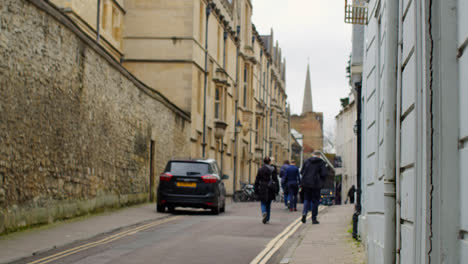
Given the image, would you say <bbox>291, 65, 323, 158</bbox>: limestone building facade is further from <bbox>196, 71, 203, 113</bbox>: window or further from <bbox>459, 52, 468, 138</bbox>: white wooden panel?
<bbox>459, 52, 468, 138</bbox>: white wooden panel

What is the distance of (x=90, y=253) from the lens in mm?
9781

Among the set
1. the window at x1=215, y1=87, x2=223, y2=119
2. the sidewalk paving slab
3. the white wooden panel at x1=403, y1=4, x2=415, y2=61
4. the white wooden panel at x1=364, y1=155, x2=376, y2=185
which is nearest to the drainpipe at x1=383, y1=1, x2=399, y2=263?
the white wooden panel at x1=403, y1=4, x2=415, y2=61

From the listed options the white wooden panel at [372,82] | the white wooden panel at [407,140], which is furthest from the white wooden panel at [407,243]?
the white wooden panel at [372,82]

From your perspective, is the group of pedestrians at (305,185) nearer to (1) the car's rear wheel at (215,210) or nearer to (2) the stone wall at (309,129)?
(1) the car's rear wheel at (215,210)

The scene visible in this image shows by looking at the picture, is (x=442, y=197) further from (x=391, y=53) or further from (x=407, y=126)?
(x=391, y=53)

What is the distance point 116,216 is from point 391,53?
13065 millimetres

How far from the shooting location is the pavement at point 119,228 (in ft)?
31.4

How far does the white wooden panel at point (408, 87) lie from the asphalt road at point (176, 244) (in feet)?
17.4

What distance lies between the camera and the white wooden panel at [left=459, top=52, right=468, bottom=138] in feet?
8.56

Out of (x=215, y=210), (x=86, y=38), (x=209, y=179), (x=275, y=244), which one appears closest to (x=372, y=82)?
(x=275, y=244)

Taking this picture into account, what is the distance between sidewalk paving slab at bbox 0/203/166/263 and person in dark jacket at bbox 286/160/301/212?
5.31 m

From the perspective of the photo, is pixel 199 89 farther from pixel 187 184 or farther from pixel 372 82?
pixel 372 82

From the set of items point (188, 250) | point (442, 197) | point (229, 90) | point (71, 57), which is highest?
point (229, 90)

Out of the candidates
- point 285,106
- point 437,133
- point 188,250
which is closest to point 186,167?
point 188,250
